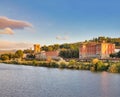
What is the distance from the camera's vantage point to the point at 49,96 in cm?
2130

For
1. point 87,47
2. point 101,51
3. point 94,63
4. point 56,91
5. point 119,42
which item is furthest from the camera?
point 119,42

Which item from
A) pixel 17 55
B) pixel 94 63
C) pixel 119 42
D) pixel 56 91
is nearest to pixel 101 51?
pixel 119 42

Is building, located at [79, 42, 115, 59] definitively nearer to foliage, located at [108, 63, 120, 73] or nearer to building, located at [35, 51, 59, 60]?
building, located at [35, 51, 59, 60]

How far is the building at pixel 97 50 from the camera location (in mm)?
106312

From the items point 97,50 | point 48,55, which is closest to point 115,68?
point 97,50

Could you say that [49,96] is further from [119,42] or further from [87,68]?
[119,42]

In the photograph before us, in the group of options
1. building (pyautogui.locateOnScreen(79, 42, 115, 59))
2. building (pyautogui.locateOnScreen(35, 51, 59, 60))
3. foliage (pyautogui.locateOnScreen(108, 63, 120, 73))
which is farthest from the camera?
building (pyautogui.locateOnScreen(35, 51, 59, 60))

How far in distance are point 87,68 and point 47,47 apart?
11649 cm

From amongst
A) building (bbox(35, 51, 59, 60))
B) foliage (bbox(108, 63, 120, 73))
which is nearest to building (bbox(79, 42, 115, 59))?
building (bbox(35, 51, 59, 60))

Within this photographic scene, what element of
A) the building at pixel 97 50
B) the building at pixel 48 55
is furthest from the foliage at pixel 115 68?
the building at pixel 48 55

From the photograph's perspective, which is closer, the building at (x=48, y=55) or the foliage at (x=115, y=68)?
the foliage at (x=115, y=68)

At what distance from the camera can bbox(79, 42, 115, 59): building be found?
349ft

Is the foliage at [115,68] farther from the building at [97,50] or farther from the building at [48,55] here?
the building at [48,55]

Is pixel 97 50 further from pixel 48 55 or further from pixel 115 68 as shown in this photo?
pixel 115 68
